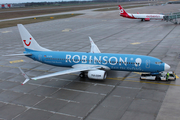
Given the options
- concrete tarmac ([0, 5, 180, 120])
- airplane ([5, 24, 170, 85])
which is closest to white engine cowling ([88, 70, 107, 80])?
airplane ([5, 24, 170, 85])

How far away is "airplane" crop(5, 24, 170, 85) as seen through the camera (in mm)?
30406

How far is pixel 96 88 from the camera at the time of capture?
29.2 meters

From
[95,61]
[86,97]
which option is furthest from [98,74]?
[86,97]

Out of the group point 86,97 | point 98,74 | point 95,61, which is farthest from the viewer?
point 95,61

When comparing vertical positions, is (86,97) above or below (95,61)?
below

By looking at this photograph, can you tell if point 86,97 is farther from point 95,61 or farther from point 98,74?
point 95,61

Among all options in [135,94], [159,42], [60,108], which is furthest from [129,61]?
[159,42]

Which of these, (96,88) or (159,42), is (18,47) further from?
(159,42)

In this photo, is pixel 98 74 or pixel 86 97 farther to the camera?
pixel 98 74

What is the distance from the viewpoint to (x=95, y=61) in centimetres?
3281

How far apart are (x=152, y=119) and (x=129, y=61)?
40.1ft

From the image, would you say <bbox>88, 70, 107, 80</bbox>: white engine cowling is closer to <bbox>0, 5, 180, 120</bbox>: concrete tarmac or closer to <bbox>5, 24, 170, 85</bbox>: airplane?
<bbox>5, 24, 170, 85</bbox>: airplane

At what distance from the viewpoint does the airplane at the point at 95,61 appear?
99.8ft

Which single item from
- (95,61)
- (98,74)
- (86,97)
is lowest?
(86,97)
